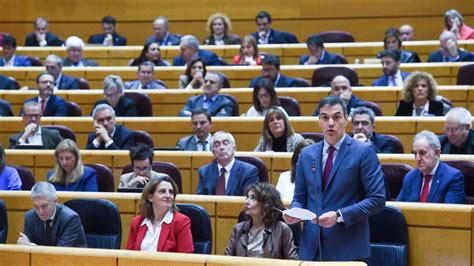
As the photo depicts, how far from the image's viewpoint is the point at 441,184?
5.38 m

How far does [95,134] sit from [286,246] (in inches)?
120

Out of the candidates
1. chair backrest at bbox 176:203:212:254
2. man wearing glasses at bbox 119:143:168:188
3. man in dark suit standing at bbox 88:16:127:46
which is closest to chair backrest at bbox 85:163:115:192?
man wearing glasses at bbox 119:143:168:188

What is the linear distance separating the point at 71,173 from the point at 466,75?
3940 mm

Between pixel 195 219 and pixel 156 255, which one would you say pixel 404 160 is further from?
pixel 156 255

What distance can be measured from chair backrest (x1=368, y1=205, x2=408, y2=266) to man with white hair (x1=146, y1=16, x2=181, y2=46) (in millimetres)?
6631

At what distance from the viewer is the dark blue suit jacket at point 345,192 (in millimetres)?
4116

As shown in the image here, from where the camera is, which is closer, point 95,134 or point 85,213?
point 85,213

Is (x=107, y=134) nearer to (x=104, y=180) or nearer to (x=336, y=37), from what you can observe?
(x=104, y=180)

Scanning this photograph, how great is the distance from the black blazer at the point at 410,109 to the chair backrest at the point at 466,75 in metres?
1.15

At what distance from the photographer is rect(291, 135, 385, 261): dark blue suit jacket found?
412 cm

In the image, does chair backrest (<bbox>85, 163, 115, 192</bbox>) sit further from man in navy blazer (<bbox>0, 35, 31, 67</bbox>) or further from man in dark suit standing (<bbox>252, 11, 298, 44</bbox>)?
man in dark suit standing (<bbox>252, 11, 298, 44</bbox>)

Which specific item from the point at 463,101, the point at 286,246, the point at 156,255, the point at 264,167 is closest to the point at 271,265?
the point at 156,255

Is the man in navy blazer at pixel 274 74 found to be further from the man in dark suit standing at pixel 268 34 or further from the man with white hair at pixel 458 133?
the man with white hair at pixel 458 133

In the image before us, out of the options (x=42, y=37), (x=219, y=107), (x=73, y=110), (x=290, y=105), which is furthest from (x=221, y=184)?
(x=42, y=37)
